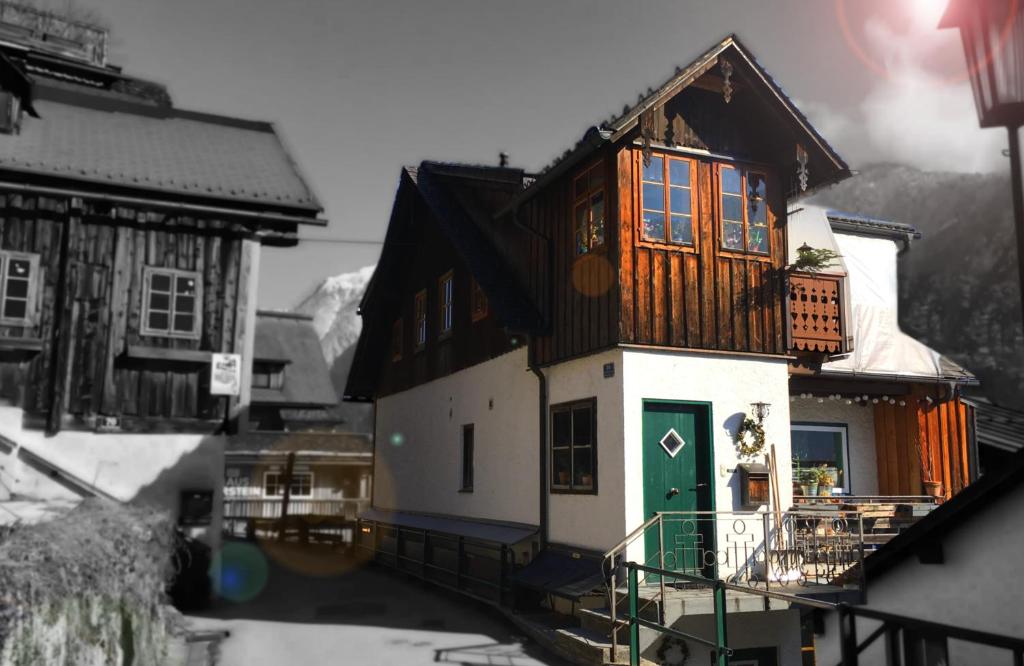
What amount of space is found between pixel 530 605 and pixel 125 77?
2101 cm

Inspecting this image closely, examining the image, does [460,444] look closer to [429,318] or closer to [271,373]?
[429,318]

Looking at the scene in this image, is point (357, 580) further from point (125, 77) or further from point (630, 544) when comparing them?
point (125, 77)

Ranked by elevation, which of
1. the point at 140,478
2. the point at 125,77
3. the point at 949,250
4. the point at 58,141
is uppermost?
the point at 949,250

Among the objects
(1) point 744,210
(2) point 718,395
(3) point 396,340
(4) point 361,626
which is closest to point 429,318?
(3) point 396,340

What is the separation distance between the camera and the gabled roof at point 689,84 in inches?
484

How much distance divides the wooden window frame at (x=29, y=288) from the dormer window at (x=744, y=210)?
416 inches

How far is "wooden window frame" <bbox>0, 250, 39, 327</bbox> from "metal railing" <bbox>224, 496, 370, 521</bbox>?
17601mm

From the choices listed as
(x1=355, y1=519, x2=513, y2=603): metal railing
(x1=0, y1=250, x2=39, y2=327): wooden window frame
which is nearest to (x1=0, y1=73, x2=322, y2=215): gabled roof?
(x1=0, y1=250, x2=39, y2=327): wooden window frame

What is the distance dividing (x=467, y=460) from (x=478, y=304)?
3.26 metres

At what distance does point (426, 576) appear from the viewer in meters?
17.4

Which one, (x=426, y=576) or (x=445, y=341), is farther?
(x=445, y=341)

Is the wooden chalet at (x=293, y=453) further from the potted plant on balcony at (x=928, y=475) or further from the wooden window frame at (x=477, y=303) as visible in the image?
the potted plant on balcony at (x=928, y=475)

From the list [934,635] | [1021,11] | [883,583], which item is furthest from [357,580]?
[1021,11]

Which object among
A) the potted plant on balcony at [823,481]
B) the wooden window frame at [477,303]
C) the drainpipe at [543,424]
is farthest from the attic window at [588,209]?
the potted plant on balcony at [823,481]
